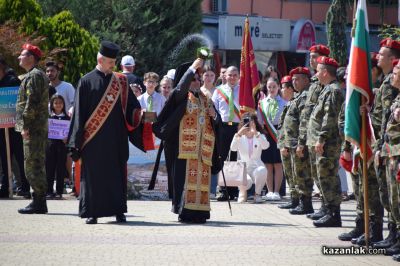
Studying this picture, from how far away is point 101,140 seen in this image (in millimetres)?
13469

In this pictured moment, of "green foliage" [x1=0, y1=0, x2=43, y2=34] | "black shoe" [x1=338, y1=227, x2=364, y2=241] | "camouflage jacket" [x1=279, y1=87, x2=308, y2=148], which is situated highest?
"green foliage" [x1=0, y1=0, x2=43, y2=34]

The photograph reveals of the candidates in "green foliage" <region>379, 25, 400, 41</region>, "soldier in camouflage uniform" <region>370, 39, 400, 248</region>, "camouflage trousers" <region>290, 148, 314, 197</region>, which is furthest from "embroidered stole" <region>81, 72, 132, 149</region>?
"green foliage" <region>379, 25, 400, 41</region>

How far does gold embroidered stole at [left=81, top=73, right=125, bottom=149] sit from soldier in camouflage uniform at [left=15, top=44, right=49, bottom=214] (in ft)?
4.45

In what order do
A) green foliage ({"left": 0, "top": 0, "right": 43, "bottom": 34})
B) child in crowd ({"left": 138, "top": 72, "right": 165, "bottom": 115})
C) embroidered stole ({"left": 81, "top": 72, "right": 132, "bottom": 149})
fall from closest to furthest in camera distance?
embroidered stole ({"left": 81, "top": 72, "right": 132, "bottom": 149})
child in crowd ({"left": 138, "top": 72, "right": 165, "bottom": 115})
green foliage ({"left": 0, "top": 0, "right": 43, "bottom": 34})

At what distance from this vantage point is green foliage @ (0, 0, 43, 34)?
22641mm

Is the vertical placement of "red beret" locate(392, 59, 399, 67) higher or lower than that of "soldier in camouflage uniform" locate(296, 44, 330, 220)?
higher

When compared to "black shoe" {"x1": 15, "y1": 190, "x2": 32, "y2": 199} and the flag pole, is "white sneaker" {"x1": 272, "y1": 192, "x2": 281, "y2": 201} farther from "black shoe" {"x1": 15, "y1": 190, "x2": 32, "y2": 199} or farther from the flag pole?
the flag pole

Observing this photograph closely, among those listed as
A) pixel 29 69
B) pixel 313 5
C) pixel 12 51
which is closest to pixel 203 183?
pixel 29 69

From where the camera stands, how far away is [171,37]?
28156mm

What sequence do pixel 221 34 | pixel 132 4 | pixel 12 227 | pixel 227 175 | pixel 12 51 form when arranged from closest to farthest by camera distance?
pixel 12 227
pixel 227 175
pixel 12 51
pixel 132 4
pixel 221 34

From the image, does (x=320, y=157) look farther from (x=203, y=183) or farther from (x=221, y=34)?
(x=221, y=34)

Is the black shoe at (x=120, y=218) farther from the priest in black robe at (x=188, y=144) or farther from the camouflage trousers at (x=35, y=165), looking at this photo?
the camouflage trousers at (x=35, y=165)

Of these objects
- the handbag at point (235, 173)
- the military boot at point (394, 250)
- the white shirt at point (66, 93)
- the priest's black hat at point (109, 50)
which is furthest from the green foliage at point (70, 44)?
the military boot at point (394, 250)

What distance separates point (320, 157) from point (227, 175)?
389cm
